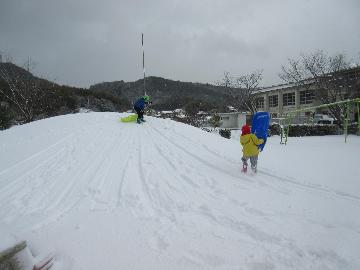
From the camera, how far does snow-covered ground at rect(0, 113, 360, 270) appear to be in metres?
3.24

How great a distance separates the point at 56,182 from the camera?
6.11 metres

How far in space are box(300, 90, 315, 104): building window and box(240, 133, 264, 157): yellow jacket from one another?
28.1 m

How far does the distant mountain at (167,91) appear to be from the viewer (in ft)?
193

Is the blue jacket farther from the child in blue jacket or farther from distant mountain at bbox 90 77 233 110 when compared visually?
distant mountain at bbox 90 77 233 110

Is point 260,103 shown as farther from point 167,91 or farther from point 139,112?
point 139,112

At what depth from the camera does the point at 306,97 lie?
32781mm

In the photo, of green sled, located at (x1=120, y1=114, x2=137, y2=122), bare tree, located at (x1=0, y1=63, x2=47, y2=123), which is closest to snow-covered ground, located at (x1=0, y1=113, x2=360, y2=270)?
green sled, located at (x1=120, y1=114, x2=137, y2=122)

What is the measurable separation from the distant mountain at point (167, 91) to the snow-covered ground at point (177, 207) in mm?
48846

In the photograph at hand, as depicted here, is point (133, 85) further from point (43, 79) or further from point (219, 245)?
point (219, 245)

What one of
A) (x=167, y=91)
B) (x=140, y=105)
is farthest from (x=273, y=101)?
(x=167, y=91)

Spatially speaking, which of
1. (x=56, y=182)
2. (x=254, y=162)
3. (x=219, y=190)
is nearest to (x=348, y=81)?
(x=254, y=162)

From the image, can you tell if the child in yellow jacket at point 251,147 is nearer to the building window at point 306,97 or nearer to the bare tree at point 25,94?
the bare tree at point 25,94

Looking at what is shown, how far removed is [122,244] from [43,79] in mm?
36231

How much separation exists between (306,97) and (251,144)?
2931 cm
